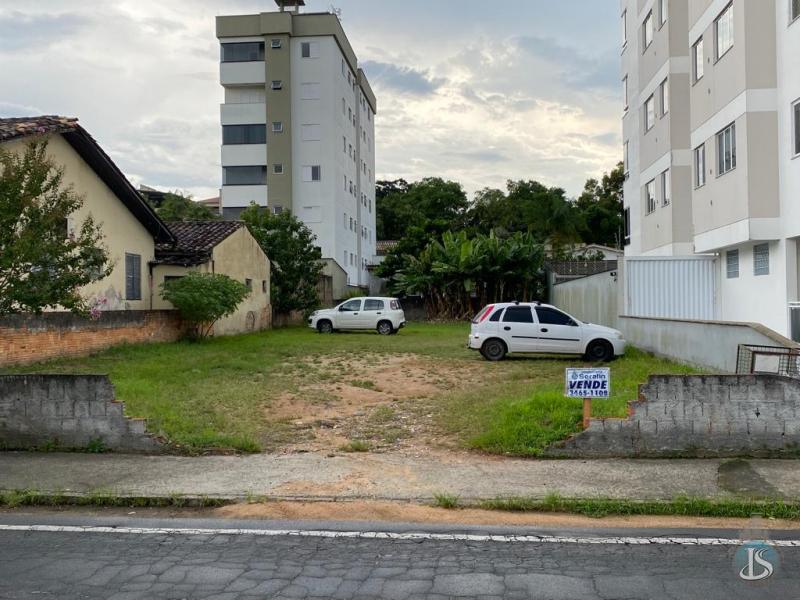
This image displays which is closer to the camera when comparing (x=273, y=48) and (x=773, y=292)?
(x=773, y=292)

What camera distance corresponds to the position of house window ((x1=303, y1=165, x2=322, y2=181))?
153ft

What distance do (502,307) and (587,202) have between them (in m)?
50.8

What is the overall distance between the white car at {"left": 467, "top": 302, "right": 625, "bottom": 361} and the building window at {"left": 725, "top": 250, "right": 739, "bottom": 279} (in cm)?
338

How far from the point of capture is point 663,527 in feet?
21.0

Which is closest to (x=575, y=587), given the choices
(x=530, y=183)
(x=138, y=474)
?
(x=138, y=474)

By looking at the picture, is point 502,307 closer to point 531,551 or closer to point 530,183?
point 531,551

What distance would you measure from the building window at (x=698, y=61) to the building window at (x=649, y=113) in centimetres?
538

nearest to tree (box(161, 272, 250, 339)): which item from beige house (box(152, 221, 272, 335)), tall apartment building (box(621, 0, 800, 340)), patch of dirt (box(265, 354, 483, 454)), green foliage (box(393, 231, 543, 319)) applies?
beige house (box(152, 221, 272, 335))

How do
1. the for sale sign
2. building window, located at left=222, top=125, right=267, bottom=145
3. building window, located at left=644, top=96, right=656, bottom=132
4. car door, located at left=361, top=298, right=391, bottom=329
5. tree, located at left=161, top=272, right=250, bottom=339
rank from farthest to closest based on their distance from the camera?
1. building window, located at left=222, top=125, right=267, bottom=145
2. car door, located at left=361, top=298, right=391, bottom=329
3. building window, located at left=644, top=96, right=656, bottom=132
4. tree, located at left=161, top=272, right=250, bottom=339
5. the for sale sign

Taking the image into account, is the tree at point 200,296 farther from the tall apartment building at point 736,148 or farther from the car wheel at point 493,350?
the tall apartment building at point 736,148

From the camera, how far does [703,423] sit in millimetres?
8609

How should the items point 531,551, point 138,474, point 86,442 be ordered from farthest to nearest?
point 86,442
point 138,474
point 531,551

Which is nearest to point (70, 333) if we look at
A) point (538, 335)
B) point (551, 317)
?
point (538, 335)

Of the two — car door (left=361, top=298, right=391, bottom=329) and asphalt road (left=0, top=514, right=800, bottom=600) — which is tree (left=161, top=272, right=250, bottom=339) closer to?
car door (left=361, top=298, right=391, bottom=329)
